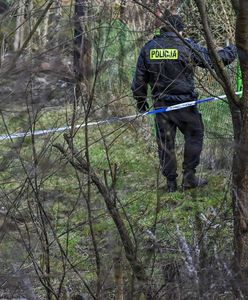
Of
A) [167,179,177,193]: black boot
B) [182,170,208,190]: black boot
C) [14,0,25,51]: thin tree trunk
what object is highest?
[14,0,25,51]: thin tree trunk

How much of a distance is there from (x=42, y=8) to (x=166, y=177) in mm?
3549

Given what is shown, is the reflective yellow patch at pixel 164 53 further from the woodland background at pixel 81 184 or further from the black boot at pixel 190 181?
the woodland background at pixel 81 184

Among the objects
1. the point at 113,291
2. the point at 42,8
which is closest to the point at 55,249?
the point at 113,291

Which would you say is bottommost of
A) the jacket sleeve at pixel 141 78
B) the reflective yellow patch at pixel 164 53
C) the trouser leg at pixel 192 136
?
the trouser leg at pixel 192 136

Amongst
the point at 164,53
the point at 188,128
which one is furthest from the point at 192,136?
the point at 164,53

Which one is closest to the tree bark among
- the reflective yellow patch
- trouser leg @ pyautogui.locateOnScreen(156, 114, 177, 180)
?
trouser leg @ pyautogui.locateOnScreen(156, 114, 177, 180)

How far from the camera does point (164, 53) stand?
8.16 metres

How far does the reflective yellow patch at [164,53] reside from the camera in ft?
26.2

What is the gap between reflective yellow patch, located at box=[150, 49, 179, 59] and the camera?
8.00m

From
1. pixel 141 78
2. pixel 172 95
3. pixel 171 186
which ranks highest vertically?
pixel 141 78

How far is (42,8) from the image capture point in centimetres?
470

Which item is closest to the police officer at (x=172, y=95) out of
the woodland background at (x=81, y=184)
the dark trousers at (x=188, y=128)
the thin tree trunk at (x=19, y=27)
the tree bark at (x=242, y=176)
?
the dark trousers at (x=188, y=128)

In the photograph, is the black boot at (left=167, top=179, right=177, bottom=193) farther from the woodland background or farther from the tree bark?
the tree bark

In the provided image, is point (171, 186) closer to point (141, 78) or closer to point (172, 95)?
point (172, 95)
